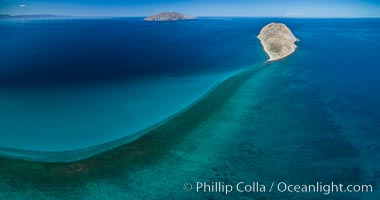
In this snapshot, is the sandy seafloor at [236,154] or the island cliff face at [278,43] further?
the island cliff face at [278,43]

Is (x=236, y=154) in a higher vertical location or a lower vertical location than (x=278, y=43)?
lower

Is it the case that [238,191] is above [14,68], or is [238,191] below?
below

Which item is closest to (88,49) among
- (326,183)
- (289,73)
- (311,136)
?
(289,73)

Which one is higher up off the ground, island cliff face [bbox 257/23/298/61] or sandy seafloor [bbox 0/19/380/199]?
island cliff face [bbox 257/23/298/61]

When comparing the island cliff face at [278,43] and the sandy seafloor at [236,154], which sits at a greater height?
the island cliff face at [278,43]

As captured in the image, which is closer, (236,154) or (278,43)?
(236,154)

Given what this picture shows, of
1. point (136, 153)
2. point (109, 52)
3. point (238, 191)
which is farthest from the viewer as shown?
point (109, 52)

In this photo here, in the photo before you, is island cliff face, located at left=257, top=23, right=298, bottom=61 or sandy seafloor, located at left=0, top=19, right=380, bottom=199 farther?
island cliff face, located at left=257, top=23, right=298, bottom=61

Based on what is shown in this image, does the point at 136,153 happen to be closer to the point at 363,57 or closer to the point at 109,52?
the point at 109,52
